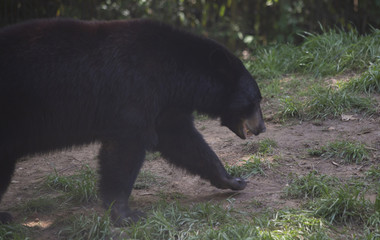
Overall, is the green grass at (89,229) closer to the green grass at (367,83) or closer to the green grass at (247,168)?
the green grass at (247,168)

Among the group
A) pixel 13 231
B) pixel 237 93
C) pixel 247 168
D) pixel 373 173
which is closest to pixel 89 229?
pixel 13 231

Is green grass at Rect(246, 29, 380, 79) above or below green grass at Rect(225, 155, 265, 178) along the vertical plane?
above

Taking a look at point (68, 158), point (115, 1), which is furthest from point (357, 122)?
point (115, 1)

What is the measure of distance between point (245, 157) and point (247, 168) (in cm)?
31

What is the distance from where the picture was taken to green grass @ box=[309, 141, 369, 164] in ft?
15.3

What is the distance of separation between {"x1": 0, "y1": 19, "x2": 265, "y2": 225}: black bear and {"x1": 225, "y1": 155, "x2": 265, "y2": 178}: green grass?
0.99 meters

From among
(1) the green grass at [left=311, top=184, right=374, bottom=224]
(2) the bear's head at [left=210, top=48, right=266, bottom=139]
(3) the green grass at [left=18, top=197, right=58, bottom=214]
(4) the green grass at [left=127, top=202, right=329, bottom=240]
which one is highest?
(2) the bear's head at [left=210, top=48, right=266, bottom=139]

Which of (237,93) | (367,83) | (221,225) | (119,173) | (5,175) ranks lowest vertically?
(221,225)

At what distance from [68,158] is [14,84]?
1.98 m

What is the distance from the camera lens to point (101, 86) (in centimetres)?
380

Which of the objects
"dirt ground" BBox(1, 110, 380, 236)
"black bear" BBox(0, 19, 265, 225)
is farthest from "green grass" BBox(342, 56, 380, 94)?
"black bear" BBox(0, 19, 265, 225)

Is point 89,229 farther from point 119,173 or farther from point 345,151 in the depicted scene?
point 345,151

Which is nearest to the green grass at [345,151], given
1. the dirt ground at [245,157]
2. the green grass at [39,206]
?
the dirt ground at [245,157]

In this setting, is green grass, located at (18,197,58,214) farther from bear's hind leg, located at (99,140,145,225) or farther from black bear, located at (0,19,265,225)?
bear's hind leg, located at (99,140,145,225)
